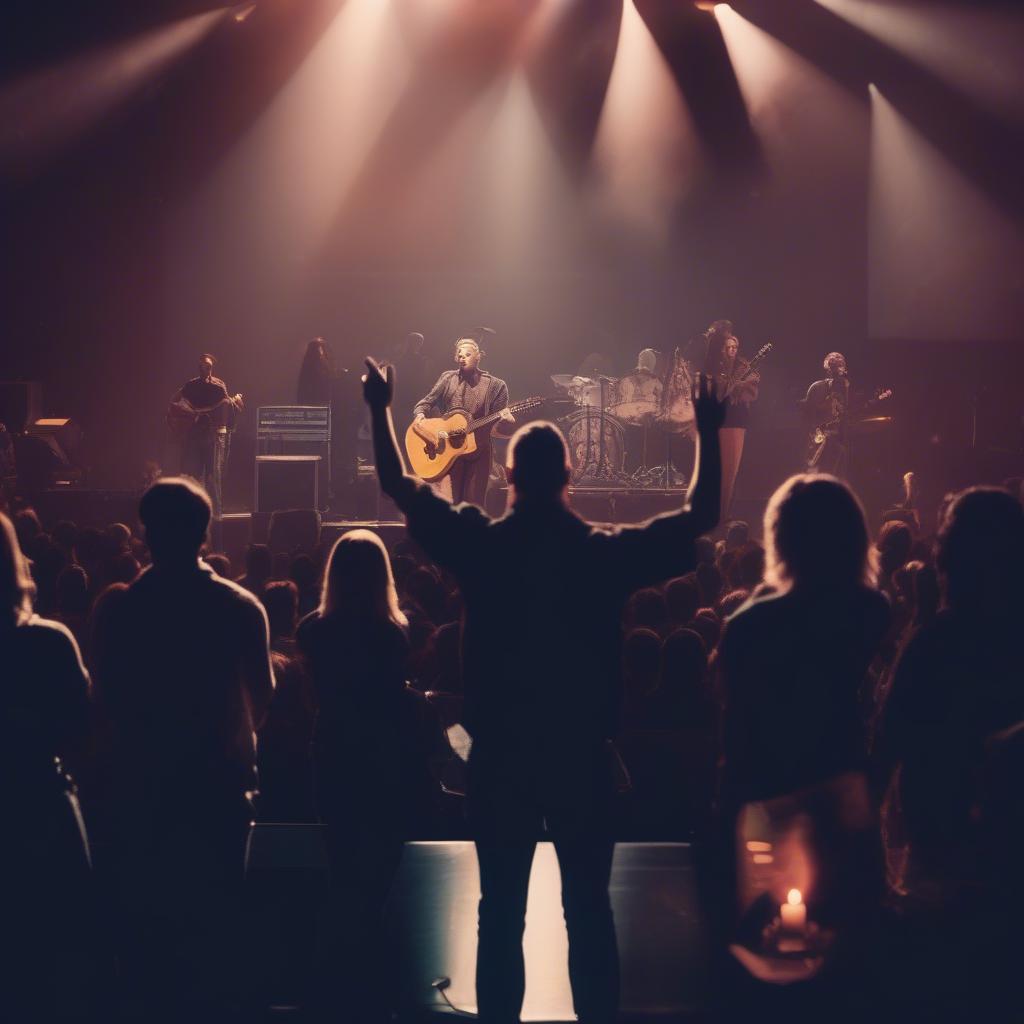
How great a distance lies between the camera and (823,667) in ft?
7.84

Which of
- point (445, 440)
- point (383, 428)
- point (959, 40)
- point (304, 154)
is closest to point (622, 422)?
point (445, 440)

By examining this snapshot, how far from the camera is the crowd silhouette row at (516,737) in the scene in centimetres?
240

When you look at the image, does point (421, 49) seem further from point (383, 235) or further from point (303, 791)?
point (303, 791)

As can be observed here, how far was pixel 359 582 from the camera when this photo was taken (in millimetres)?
2916

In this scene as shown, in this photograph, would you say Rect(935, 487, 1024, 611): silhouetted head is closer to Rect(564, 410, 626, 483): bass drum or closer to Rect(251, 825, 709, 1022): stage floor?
Rect(251, 825, 709, 1022): stage floor

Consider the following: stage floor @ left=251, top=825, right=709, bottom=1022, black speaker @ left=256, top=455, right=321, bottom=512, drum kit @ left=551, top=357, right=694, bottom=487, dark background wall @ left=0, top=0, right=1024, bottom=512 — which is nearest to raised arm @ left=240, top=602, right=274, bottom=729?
stage floor @ left=251, top=825, right=709, bottom=1022

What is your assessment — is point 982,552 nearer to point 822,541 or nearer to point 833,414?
point 822,541

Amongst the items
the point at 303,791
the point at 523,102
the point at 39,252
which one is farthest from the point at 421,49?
the point at 303,791

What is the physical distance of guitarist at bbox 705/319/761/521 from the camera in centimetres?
1112

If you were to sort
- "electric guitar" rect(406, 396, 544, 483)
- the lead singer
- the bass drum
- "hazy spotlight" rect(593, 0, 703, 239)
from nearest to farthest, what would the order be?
the lead singer
"electric guitar" rect(406, 396, 544, 483)
the bass drum
"hazy spotlight" rect(593, 0, 703, 239)

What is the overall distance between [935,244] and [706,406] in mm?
13134

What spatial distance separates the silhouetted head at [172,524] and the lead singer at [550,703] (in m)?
0.54

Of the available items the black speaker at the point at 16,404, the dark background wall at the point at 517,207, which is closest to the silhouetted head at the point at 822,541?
the dark background wall at the point at 517,207

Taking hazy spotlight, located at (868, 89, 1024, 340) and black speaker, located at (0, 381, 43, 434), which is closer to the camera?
black speaker, located at (0, 381, 43, 434)
